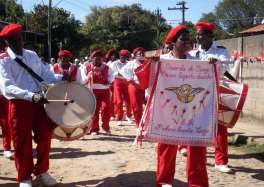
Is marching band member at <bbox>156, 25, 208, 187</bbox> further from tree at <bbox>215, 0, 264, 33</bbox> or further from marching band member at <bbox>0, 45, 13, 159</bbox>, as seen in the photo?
tree at <bbox>215, 0, 264, 33</bbox>

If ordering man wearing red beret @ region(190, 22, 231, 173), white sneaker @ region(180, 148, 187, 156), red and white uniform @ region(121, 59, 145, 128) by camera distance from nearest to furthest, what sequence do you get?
1. man wearing red beret @ region(190, 22, 231, 173)
2. white sneaker @ region(180, 148, 187, 156)
3. red and white uniform @ region(121, 59, 145, 128)

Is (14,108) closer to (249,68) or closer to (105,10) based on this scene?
(249,68)

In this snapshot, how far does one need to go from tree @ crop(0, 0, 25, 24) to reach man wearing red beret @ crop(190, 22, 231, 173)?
40070 millimetres

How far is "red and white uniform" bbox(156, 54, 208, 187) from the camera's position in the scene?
16.3ft

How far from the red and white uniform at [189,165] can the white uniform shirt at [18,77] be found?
1580mm

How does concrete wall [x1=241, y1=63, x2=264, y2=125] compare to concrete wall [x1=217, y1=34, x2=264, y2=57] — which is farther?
concrete wall [x1=217, y1=34, x2=264, y2=57]

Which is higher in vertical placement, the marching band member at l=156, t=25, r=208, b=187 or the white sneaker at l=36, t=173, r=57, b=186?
the marching band member at l=156, t=25, r=208, b=187

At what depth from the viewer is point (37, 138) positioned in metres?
5.66

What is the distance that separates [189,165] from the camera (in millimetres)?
5012

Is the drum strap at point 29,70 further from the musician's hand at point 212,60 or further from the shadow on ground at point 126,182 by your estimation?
the musician's hand at point 212,60

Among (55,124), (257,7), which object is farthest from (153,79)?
(257,7)

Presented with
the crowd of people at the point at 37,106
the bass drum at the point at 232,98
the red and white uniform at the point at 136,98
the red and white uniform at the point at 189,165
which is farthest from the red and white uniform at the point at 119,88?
the red and white uniform at the point at 189,165

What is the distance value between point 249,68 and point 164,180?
715cm

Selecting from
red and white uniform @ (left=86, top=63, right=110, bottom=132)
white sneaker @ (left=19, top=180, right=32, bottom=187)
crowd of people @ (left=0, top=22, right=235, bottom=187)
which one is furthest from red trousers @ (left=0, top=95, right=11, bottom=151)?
red and white uniform @ (left=86, top=63, right=110, bottom=132)
